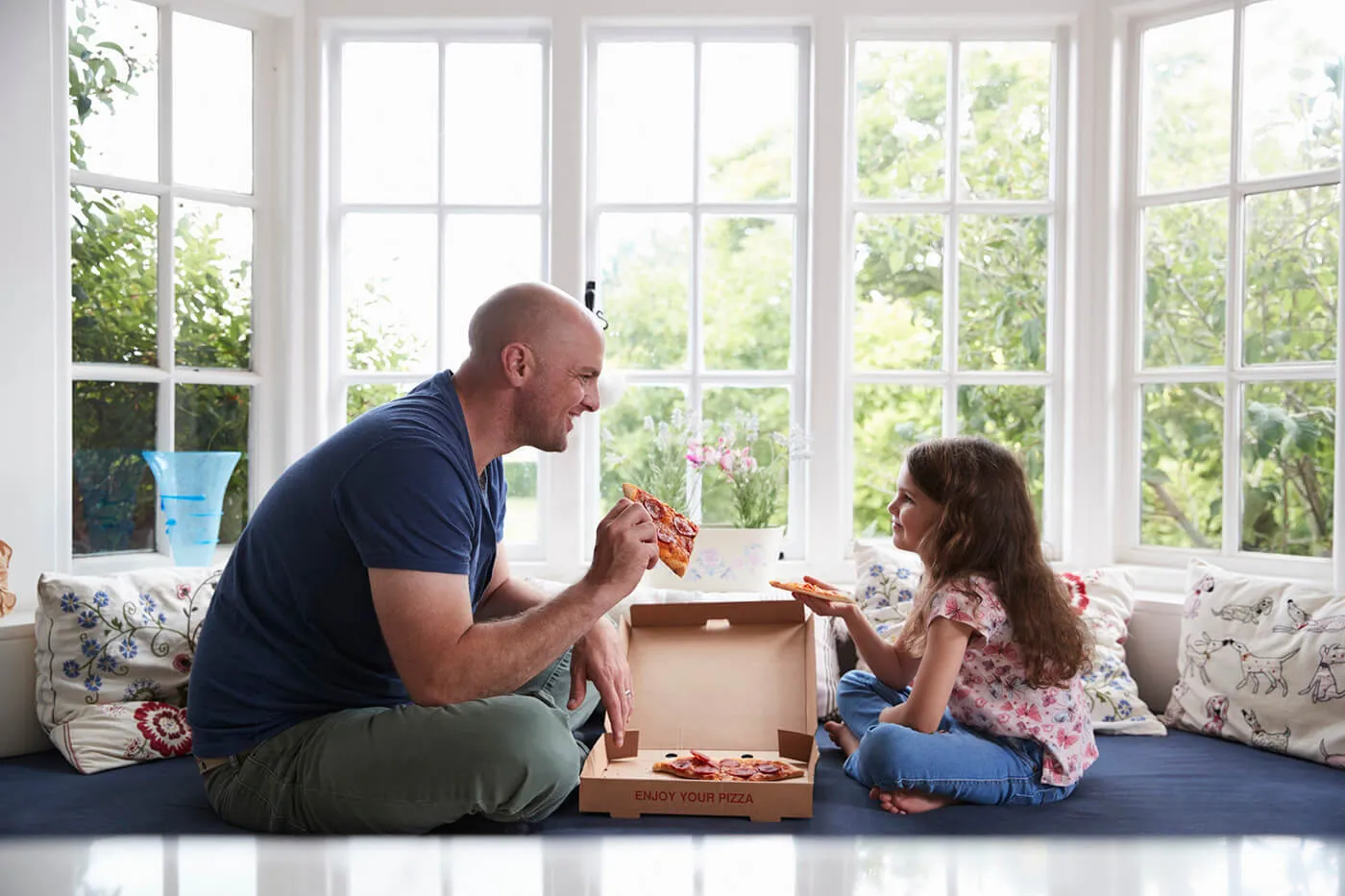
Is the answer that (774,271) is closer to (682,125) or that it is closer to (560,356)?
(682,125)

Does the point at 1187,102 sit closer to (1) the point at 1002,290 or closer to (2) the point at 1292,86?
(2) the point at 1292,86

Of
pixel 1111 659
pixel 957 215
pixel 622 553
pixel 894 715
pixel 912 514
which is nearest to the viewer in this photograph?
pixel 622 553

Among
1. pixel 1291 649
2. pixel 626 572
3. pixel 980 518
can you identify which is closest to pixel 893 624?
pixel 980 518

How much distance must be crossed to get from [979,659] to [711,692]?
0.59 m

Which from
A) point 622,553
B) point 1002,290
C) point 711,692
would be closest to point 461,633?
point 622,553

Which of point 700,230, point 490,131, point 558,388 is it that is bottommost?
point 558,388

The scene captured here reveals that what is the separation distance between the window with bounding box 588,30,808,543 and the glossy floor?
3.38m

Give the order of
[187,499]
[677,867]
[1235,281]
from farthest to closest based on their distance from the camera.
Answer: [1235,281]
[187,499]
[677,867]

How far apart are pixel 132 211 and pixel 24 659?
1.35 meters

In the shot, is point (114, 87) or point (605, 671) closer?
point (605, 671)

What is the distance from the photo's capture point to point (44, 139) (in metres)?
2.94

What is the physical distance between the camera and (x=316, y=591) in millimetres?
1959

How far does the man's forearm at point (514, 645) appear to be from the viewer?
1.82 metres

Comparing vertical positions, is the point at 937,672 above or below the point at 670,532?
below
